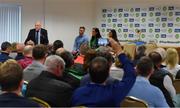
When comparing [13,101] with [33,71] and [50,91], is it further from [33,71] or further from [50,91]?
[33,71]

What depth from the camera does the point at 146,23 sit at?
476 inches

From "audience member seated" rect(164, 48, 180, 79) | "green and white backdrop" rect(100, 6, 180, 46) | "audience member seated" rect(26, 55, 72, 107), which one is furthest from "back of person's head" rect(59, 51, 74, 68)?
"green and white backdrop" rect(100, 6, 180, 46)

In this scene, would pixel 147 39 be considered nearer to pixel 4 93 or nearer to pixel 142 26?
pixel 142 26

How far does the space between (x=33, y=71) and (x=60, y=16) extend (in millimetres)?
8420

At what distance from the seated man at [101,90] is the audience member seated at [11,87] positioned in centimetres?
62

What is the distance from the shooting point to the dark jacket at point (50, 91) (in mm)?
3252

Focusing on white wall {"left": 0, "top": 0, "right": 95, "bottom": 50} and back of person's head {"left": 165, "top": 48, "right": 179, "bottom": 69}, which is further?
white wall {"left": 0, "top": 0, "right": 95, "bottom": 50}

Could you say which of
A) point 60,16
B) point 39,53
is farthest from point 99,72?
point 60,16

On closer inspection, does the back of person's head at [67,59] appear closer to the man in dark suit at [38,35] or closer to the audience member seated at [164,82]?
the audience member seated at [164,82]

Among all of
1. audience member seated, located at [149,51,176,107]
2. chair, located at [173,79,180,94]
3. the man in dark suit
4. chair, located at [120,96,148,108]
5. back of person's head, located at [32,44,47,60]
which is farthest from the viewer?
the man in dark suit

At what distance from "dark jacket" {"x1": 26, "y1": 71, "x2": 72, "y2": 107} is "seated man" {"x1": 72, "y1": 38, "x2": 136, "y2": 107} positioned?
242 millimetres

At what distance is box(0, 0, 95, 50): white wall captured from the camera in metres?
12.1

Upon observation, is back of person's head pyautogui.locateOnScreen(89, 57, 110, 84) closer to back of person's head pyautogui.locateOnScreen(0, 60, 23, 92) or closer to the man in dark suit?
back of person's head pyautogui.locateOnScreen(0, 60, 23, 92)

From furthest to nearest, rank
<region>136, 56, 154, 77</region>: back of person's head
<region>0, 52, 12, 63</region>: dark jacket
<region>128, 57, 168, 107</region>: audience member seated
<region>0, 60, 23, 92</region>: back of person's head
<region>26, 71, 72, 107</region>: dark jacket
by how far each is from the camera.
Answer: <region>0, 52, 12, 63</region>: dark jacket, <region>136, 56, 154, 77</region>: back of person's head, <region>128, 57, 168, 107</region>: audience member seated, <region>26, 71, 72, 107</region>: dark jacket, <region>0, 60, 23, 92</region>: back of person's head
